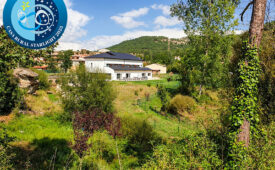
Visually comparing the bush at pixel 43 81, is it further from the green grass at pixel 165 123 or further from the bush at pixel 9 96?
the green grass at pixel 165 123

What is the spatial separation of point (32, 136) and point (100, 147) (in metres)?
4.00

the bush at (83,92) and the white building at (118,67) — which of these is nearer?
the bush at (83,92)

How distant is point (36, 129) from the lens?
962cm

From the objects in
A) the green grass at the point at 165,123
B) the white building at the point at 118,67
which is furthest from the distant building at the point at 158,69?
the green grass at the point at 165,123

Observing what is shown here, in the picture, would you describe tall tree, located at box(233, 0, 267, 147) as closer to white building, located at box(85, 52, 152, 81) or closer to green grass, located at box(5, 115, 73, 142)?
green grass, located at box(5, 115, 73, 142)

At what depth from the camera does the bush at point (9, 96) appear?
11.1 metres

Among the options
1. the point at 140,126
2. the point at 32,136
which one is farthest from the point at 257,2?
the point at 32,136

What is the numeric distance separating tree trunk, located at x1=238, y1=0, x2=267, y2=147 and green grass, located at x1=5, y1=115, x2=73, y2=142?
319 inches

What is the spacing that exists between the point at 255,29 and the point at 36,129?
11901 mm

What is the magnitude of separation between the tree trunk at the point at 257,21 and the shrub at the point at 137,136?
6701 mm

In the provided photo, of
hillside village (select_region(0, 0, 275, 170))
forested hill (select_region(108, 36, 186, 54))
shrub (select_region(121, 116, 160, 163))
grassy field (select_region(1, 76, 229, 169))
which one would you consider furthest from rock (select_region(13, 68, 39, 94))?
forested hill (select_region(108, 36, 186, 54))

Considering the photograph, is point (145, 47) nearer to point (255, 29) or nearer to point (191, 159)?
point (255, 29)

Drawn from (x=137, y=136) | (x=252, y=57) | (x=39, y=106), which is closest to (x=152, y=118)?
(x=137, y=136)

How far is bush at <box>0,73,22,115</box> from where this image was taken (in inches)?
436
